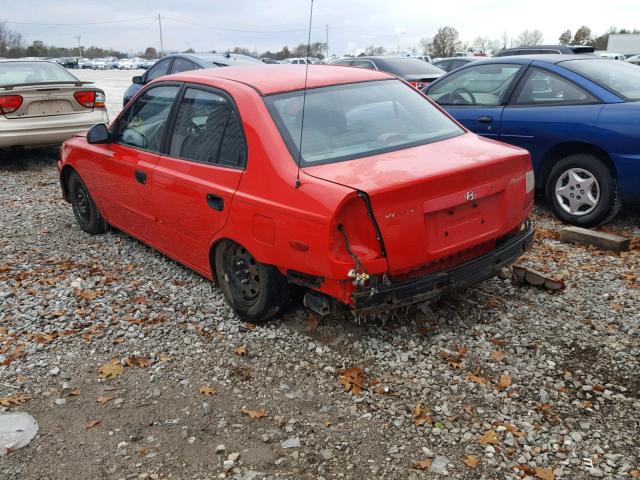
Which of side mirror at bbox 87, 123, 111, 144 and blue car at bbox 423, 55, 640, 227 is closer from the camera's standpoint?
side mirror at bbox 87, 123, 111, 144

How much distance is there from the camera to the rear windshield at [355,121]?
3.86m

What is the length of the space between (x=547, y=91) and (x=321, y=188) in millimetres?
3912

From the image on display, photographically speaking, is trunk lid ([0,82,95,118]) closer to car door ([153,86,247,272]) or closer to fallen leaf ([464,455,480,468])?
car door ([153,86,247,272])

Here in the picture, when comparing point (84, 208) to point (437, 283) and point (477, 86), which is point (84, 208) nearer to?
point (437, 283)

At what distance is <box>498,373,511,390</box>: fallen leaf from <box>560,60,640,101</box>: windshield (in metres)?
3.52

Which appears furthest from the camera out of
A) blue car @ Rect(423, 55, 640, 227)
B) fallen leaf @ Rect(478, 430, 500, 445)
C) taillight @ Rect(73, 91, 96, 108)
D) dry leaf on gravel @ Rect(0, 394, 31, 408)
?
taillight @ Rect(73, 91, 96, 108)

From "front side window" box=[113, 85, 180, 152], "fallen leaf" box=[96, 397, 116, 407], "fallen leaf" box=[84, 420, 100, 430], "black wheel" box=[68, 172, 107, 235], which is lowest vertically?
"fallen leaf" box=[84, 420, 100, 430]

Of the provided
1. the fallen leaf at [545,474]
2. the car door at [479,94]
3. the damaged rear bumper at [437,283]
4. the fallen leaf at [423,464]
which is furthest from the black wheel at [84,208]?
the fallen leaf at [545,474]

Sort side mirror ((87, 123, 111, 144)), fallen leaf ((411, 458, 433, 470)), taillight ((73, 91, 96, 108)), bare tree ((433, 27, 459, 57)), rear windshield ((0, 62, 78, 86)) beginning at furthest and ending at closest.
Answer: bare tree ((433, 27, 459, 57)) < rear windshield ((0, 62, 78, 86)) < taillight ((73, 91, 96, 108)) < side mirror ((87, 123, 111, 144)) < fallen leaf ((411, 458, 433, 470))

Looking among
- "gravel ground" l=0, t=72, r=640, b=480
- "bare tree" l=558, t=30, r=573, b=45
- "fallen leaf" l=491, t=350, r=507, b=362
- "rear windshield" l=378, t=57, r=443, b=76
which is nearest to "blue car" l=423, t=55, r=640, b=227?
"gravel ground" l=0, t=72, r=640, b=480

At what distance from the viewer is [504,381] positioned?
346 cm

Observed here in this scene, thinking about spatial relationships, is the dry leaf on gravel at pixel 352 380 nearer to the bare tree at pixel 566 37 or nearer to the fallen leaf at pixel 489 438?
the fallen leaf at pixel 489 438

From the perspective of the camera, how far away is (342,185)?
3.37 m

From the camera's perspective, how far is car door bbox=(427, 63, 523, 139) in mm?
6691
